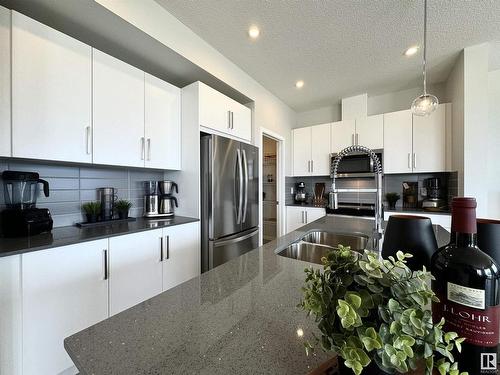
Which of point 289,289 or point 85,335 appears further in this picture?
point 289,289

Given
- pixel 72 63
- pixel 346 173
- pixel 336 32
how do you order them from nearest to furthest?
pixel 72 63 < pixel 336 32 < pixel 346 173

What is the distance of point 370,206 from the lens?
3.41 metres

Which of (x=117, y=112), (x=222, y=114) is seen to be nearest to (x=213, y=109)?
(x=222, y=114)

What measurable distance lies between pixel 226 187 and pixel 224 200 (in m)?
0.14

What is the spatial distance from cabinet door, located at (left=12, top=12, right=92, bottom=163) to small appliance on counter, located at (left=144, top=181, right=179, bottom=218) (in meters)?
0.72

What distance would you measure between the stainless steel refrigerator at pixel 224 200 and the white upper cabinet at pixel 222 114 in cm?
18

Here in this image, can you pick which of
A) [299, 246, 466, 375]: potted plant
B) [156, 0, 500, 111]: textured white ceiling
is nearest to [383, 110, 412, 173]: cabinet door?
[156, 0, 500, 111]: textured white ceiling

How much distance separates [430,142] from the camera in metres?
2.80

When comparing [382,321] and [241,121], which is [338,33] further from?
[382,321]

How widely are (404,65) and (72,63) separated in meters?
3.28

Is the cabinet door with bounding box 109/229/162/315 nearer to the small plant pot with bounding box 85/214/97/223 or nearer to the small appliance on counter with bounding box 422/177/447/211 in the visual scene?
the small plant pot with bounding box 85/214/97/223

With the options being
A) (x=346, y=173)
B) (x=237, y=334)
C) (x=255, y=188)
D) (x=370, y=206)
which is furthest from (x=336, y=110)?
(x=237, y=334)

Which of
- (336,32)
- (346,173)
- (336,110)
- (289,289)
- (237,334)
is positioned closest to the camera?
(237,334)

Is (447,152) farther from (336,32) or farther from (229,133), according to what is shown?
(229,133)
